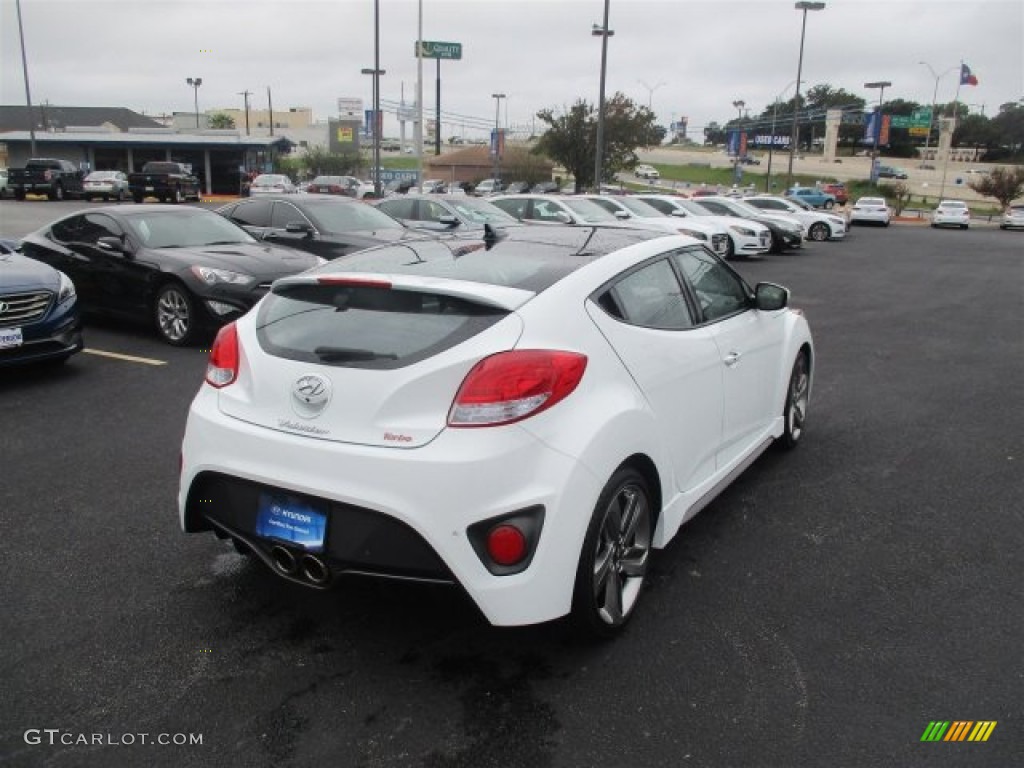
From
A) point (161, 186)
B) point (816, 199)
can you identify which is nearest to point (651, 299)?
point (161, 186)

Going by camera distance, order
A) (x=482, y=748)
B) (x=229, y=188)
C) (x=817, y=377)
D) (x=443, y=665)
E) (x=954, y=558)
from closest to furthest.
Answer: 1. (x=482, y=748)
2. (x=443, y=665)
3. (x=954, y=558)
4. (x=817, y=377)
5. (x=229, y=188)

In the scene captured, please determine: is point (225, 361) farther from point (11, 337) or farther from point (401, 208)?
point (401, 208)

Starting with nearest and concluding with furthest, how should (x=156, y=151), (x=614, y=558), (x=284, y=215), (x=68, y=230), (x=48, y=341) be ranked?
(x=614, y=558)
(x=48, y=341)
(x=68, y=230)
(x=284, y=215)
(x=156, y=151)

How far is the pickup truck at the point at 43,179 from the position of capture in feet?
124

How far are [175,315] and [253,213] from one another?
3.86 meters

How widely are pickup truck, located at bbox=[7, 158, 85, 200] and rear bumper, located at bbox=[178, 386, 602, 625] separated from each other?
4158cm

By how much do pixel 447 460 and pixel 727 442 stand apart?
2.03 m

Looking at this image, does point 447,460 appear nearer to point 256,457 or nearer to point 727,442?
point 256,457

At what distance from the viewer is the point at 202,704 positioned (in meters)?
2.87

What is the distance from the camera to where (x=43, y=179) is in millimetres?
37906

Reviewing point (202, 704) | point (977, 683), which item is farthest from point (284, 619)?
point (977, 683)

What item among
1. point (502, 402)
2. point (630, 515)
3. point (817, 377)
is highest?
point (502, 402)

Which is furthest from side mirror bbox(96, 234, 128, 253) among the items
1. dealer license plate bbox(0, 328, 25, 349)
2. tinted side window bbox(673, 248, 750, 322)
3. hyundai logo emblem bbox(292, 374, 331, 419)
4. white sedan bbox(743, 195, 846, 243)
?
white sedan bbox(743, 195, 846, 243)

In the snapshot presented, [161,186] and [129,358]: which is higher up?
[161,186]
